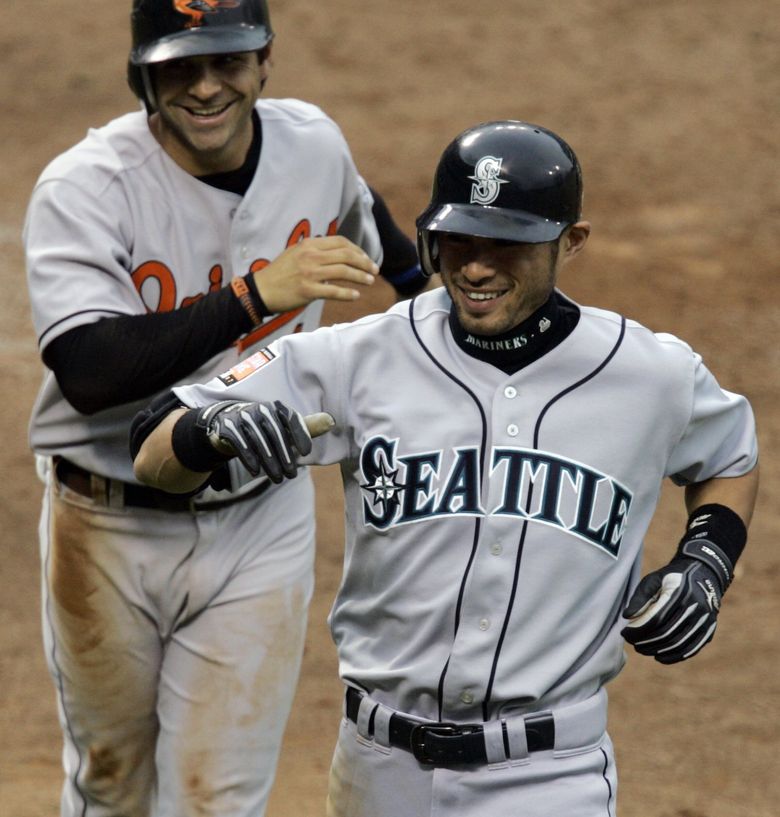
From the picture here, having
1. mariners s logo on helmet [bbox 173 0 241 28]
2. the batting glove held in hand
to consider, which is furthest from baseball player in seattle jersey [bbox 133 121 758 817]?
mariners s logo on helmet [bbox 173 0 241 28]

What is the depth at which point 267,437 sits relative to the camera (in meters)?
3.07

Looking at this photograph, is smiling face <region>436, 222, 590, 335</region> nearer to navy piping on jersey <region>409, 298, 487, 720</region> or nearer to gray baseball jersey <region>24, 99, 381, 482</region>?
navy piping on jersey <region>409, 298, 487, 720</region>

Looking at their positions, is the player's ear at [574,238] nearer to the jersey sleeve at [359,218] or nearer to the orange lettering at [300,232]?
the orange lettering at [300,232]

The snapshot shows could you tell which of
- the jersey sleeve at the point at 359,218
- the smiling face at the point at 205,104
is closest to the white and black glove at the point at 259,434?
the smiling face at the point at 205,104

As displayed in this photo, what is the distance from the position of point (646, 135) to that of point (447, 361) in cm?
793

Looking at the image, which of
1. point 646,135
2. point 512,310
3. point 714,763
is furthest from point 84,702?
point 646,135

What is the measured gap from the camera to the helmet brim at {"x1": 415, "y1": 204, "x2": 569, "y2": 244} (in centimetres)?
324

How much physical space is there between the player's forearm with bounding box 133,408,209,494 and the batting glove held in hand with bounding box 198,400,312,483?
179 mm

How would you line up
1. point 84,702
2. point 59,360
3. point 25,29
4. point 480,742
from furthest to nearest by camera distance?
Answer: point 25,29, point 84,702, point 59,360, point 480,742

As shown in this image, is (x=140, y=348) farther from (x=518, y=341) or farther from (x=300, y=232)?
(x=518, y=341)

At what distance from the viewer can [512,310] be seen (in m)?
3.29

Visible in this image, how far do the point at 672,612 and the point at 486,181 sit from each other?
34.6 inches

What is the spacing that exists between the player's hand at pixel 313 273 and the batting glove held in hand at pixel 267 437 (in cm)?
77

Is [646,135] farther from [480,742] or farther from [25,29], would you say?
[480,742]
